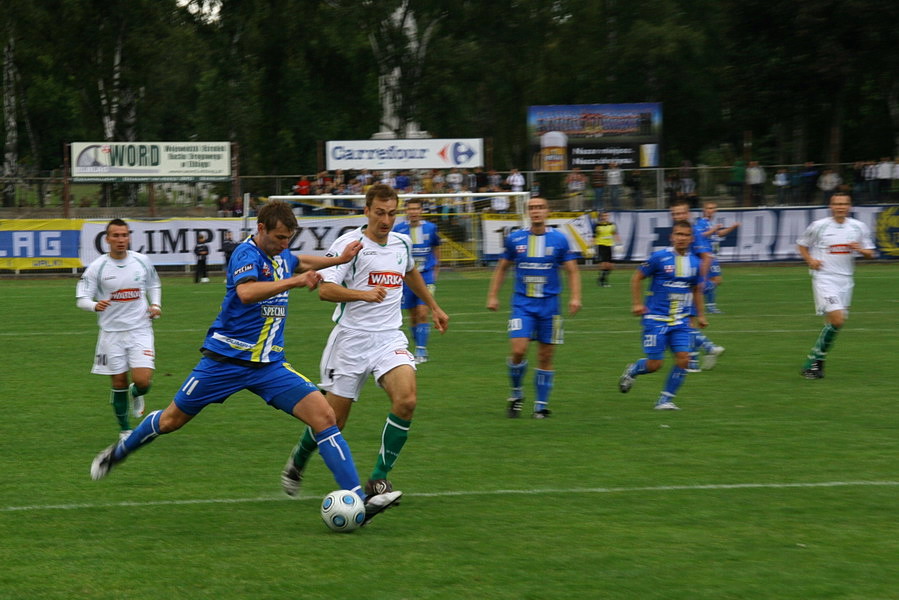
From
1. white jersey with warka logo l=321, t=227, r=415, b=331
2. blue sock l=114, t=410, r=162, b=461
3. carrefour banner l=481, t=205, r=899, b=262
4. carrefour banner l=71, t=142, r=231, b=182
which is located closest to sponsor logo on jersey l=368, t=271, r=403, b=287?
white jersey with warka logo l=321, t=227, r=415, b=331

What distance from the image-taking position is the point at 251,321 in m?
7.28

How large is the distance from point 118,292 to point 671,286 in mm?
5385

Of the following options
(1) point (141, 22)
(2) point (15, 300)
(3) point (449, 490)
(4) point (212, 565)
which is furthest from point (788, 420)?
(1) point (141, 22)

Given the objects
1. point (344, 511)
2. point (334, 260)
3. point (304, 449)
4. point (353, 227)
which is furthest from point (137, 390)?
point (353, 227)

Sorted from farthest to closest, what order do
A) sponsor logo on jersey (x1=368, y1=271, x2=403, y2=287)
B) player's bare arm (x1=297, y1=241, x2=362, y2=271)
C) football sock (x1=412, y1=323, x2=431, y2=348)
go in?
1. football sock (x1=412, y1=323, x2=431, y2=348)
2. sponsor logo on jersey (x1=368, y1=271, x2=403, y2=287)
3. player's bare arm (x1=297, y1=241, x2=362, y2=271)

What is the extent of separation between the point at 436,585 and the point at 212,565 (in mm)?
1287

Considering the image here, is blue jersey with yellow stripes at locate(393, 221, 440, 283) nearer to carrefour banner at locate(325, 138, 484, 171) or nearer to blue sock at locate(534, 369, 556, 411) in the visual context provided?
blue sock at locate(534, 369, 556, 411)

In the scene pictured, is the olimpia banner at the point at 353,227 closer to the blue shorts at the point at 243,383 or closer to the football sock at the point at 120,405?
the football sock at the point at 120,405

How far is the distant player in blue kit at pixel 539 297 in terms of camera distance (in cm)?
1133

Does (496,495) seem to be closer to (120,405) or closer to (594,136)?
(120,405)

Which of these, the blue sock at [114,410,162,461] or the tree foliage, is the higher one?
the tree foliage

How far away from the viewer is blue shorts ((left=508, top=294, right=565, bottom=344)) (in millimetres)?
11312

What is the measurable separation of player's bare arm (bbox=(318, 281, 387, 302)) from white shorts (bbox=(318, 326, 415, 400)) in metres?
0.36

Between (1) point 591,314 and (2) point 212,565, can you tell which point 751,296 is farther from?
(2) point 212,565
